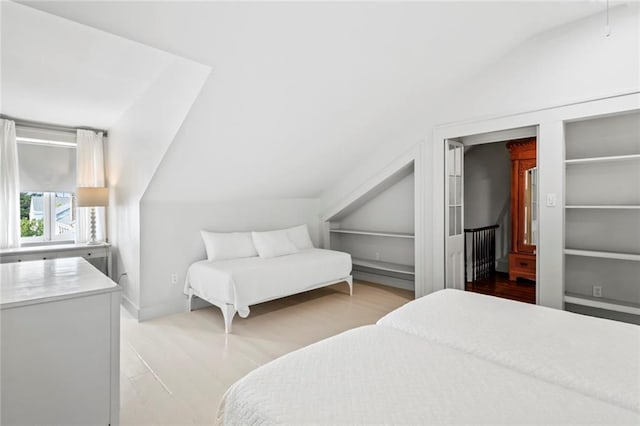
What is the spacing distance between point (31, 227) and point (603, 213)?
21.1ft

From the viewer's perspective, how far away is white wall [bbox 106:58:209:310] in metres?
2.83

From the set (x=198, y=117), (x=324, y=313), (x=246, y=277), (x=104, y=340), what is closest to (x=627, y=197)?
(x=324, y=313)

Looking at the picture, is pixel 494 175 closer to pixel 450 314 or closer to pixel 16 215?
pixel 450 314

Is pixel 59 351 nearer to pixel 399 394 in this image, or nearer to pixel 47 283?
pixel 47 283

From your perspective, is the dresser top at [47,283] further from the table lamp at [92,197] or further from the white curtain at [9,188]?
the white curtain at [9,188]

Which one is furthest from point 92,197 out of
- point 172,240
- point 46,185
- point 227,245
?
point 227,245

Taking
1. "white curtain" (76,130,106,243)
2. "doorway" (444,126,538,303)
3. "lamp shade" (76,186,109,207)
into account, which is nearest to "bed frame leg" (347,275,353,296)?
"doorway" (444,126,538,303)

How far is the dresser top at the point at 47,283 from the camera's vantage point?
4.95 ft

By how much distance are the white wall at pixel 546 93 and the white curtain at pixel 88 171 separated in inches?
169

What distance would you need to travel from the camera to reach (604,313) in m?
3.06

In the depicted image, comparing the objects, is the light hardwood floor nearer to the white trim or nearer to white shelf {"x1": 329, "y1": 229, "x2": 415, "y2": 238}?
the white trim

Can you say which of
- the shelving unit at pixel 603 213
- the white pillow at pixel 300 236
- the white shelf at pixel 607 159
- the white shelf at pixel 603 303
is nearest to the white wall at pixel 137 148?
the white pillow at pixel 300 236

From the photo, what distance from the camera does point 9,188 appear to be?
12.9 ft

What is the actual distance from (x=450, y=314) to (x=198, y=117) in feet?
8.17
